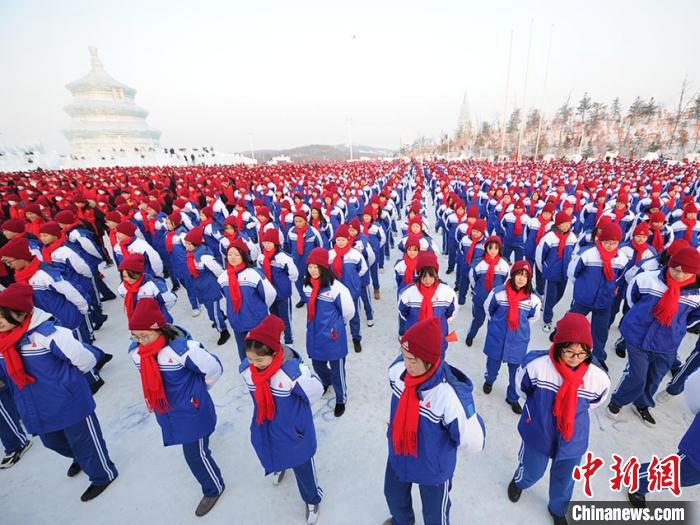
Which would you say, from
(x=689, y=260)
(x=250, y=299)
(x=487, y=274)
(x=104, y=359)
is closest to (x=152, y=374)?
(x=250, y=299)

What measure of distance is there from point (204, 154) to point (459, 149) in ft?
194

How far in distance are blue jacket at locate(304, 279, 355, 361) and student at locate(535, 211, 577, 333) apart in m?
3.93

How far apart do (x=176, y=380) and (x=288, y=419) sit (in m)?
1.00

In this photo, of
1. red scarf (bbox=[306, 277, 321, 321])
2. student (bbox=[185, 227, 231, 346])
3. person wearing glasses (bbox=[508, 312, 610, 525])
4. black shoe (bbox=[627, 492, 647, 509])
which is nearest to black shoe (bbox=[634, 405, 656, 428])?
black shoe (bbox=[627, 492, 647, 509])

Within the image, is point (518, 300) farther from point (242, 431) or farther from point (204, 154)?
point (204, 154)

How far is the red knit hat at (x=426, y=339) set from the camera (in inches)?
70.0

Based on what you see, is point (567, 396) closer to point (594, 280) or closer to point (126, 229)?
point (594, 280)

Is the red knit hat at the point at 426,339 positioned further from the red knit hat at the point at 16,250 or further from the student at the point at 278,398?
the red knit hat at the point at 16,250

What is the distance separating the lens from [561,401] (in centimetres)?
229

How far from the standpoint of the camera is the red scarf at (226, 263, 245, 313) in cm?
428

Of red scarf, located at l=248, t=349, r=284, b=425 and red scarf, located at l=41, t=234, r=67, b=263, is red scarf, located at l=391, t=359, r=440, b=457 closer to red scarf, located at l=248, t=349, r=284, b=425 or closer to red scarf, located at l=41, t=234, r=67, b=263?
red scarf, located at l=248, t=349, r=284, b=425

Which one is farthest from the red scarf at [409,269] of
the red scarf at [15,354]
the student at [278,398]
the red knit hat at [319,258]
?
the red scarf at [15,354]

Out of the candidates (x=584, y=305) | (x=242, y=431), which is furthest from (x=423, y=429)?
(x=584, y=305)

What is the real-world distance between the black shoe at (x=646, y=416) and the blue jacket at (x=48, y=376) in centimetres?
593
